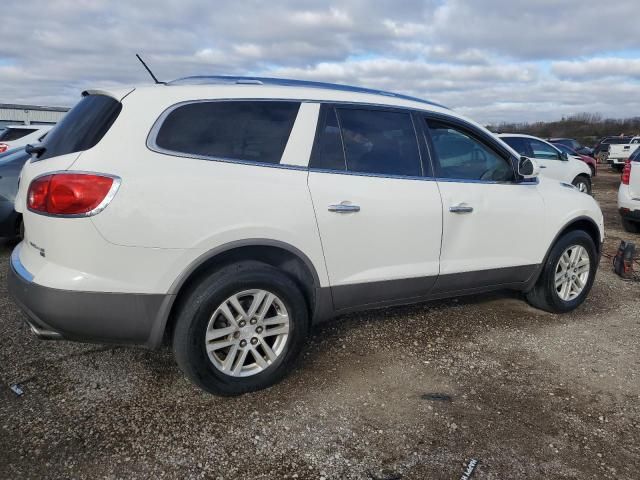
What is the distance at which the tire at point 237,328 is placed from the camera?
284 centimetres

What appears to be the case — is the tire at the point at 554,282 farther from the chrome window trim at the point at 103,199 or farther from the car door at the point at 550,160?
the car door at the point at 550,160

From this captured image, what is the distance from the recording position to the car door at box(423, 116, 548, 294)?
3.77 m

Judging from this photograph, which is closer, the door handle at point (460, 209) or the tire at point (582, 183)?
the door handle at point (460, 209)

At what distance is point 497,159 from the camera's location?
4.13m

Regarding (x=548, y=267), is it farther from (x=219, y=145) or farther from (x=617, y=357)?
(x=219, y=145)

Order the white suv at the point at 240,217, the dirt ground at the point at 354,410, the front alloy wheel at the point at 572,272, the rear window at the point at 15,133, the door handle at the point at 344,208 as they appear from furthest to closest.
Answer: the rear window at the point at 15,133
the front alloy wheel at the point at 572,272
the door handle at the point at 344,208
the white suv at the point at 240,217
the dirt ground at the point at 354,410

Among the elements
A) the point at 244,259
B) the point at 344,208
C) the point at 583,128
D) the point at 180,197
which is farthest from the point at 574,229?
the point at 583,128

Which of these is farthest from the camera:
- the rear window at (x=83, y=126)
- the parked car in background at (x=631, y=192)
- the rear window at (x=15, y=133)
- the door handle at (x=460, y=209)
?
the rear window at (x=15, y=133)

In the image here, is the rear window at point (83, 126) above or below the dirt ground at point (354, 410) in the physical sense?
above

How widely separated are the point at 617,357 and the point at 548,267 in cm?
91

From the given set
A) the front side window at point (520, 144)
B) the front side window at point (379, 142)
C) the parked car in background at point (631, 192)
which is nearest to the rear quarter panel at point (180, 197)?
the front side window at point (379, 142)

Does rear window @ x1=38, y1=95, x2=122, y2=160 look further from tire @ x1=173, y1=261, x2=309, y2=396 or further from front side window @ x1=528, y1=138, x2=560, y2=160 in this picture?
front side window @ x1=528, y1=138, x2=560, y2=160

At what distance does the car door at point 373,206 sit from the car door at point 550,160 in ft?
29.4

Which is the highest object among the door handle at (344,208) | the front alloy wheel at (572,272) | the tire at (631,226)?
the door handle at (344,208)
